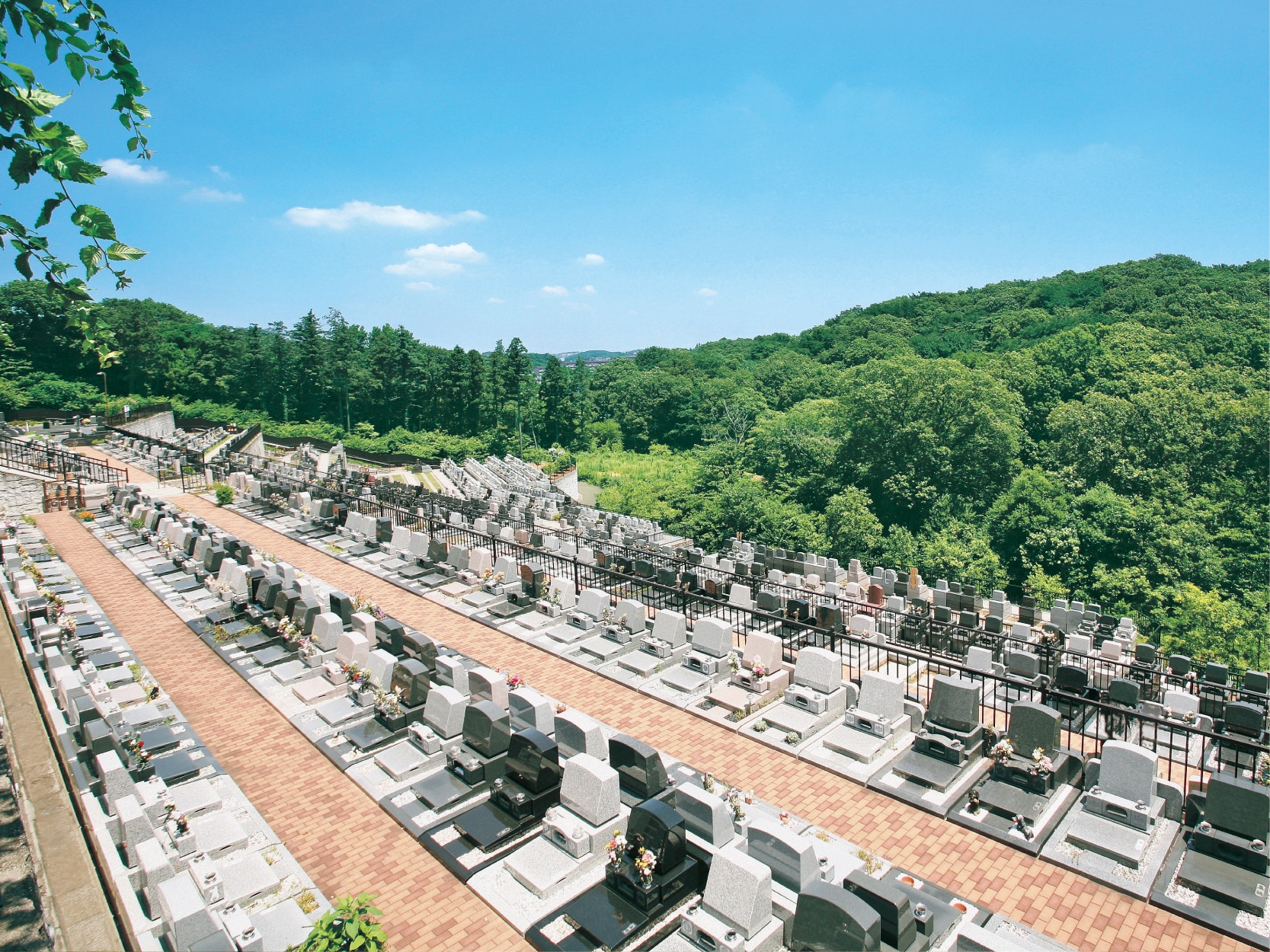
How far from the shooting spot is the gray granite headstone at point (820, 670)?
487 inches

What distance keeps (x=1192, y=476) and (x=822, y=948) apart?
35620 millimetres

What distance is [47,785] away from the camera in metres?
9.45

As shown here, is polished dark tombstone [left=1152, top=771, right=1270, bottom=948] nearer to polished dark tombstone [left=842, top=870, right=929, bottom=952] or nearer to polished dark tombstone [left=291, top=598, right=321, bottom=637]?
polished dark tombstone [left=842, top=870, right=929, bottom=952]

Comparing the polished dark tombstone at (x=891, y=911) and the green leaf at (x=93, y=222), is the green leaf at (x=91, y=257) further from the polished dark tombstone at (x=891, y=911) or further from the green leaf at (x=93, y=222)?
the polished dark tombstone at (x=891, y=911)

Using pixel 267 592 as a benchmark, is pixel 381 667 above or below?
below

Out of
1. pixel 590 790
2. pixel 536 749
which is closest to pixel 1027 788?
pixel 590 790

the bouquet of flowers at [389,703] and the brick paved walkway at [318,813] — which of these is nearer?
the brick paved walkway at [318,813]

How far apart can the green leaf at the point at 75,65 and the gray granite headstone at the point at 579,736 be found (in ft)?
30.1

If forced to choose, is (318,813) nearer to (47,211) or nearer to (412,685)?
(412,685)

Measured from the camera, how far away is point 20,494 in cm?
3098

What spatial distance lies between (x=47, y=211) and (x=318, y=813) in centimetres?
865

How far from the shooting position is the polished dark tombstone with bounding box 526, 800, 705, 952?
24.4 feet

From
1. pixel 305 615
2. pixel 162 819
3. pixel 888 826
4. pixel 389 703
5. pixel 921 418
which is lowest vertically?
pixel 888 826

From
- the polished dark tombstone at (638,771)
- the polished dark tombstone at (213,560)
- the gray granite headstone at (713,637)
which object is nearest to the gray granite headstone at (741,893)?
the polished dark tombstone at (638,771)
